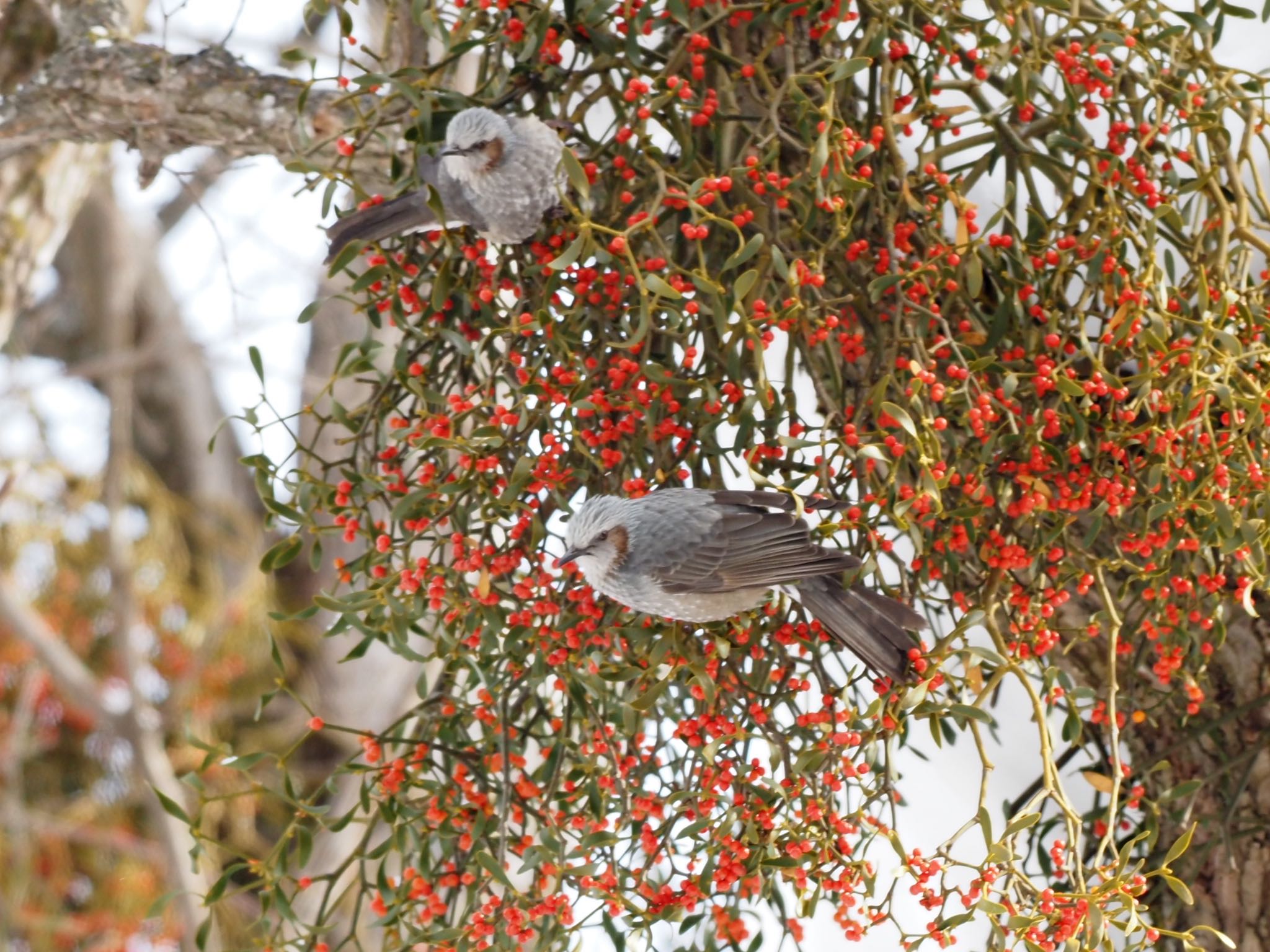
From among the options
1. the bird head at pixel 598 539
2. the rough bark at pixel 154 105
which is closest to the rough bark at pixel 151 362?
the rough bark at pixel 154 105

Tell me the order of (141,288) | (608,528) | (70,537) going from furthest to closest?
(141,288)
(70,537)
(608,528)

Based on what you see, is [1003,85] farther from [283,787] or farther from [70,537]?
[70,537]

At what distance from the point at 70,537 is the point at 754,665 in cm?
240

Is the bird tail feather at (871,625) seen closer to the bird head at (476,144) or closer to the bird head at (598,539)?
the bird head at (598,539)

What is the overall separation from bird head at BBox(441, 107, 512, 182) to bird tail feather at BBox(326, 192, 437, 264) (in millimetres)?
29

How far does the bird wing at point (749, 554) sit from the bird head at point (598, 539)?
0.03 meters

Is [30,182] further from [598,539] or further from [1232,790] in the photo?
[1232,790]

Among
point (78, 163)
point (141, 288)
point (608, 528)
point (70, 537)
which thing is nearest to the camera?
point (608, 528)

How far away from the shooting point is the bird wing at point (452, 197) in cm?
75

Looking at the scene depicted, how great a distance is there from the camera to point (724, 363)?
0.72 m

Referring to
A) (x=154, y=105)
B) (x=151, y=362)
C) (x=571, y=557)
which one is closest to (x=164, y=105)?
(x=154, y=105)

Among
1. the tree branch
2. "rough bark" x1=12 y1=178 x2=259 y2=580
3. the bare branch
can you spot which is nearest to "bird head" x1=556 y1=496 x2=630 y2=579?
the tree branch

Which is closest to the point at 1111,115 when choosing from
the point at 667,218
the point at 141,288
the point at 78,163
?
the point at 667,218

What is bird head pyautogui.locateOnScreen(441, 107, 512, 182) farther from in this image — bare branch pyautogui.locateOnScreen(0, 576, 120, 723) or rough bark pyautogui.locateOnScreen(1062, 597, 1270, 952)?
bare branch pyautogui.locateOnScreen(0, 576, 120, 723)
